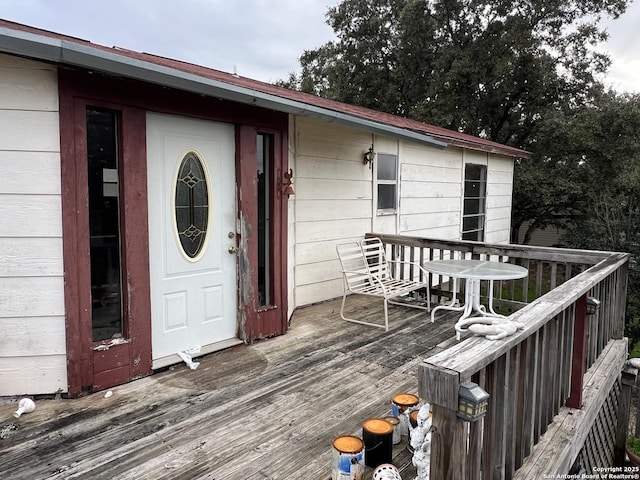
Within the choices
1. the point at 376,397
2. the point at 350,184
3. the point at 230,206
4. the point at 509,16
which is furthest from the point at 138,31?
the point at 376,397

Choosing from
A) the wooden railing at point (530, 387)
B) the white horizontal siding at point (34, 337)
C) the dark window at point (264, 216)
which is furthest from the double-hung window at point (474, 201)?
the white horizontal siding at point (34, 337)

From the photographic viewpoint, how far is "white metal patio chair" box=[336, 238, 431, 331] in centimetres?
429

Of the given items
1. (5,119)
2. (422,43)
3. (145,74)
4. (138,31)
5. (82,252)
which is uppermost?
(138,31)

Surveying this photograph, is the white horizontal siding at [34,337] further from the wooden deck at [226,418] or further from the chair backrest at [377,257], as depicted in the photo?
the chair backrest at [377,257]

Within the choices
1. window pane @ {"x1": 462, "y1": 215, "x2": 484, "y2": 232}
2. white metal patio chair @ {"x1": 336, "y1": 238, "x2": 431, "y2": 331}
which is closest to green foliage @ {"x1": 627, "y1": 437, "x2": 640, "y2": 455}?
white metal patio chair @ {"x1": 336, "y1": 238, "x2": 431, "y2": 331}

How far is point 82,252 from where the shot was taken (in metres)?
2.66

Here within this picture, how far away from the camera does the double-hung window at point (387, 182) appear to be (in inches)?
233

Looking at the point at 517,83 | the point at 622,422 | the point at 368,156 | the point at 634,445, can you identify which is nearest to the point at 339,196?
the point at 368,156

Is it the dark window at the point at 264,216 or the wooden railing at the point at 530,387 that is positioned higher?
the dark window at the point at 264,216

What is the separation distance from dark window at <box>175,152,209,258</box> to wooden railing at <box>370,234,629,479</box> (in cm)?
227

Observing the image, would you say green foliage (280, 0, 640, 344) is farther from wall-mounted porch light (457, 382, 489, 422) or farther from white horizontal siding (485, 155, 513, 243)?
wall-mounted porch light (457, 382, 489, 422)

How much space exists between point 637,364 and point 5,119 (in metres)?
5.38

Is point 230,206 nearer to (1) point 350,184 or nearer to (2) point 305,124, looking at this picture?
(2) point 305,124

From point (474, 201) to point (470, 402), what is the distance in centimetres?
738
